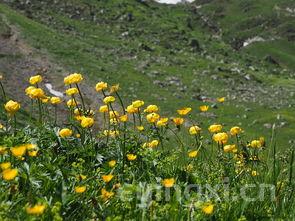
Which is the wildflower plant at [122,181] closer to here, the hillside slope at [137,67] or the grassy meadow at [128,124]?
the grassy meadow at [128,124]

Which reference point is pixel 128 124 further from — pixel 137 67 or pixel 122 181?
pixel 122 181

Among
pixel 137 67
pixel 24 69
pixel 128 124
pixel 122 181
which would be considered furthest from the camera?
pixel 137 67

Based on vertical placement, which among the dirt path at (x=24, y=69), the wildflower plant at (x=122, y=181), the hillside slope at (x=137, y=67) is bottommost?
the hillside slope at (x=137, y=67)

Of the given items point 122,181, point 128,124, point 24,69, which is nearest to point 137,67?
point 24,69

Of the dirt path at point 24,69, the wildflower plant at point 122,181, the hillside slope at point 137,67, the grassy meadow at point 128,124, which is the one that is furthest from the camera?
the hillside slope at point 137,67

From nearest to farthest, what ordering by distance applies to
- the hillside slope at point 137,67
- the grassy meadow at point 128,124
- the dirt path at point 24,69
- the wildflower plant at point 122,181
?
the wildflower plant at point 122,181
the grassy meadow at point 128,124
the dirt path at point 24,69
the hillside slope at point 137,67

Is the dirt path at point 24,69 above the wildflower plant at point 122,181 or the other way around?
the other way around

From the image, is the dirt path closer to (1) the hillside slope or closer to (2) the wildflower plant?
(1) the hillside slope

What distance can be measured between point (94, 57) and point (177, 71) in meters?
9.80

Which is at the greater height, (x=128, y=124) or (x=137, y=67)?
(x=128, y=124)

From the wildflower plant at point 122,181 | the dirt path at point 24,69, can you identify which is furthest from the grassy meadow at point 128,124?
the dirt path at point 24,69

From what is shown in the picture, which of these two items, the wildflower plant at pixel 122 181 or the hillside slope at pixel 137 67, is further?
the hillside slope at pixel 137 67

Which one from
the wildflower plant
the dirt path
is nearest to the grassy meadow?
the wildflower plant

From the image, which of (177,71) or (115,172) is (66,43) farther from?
(115,172)
